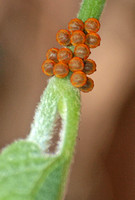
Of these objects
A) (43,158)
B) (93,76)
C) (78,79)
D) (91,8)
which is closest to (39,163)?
(43,158)

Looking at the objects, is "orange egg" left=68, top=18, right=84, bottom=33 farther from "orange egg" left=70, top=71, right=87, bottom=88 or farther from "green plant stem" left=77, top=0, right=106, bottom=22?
"orange egg" left=70, top=71, right=87, bottom=88

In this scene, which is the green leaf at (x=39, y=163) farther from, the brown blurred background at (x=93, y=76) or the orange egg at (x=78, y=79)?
the brown blurred background at (x=93, y=76)

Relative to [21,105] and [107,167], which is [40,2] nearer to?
[21,105]

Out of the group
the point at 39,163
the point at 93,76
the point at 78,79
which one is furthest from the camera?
the point at 93,76

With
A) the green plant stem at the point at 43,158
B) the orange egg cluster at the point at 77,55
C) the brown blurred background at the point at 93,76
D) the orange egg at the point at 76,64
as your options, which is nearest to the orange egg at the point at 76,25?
the orange egg cluster at the point at 77,55

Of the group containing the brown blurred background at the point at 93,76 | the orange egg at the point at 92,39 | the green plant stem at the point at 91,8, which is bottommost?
the orange egg at the point at 92,39

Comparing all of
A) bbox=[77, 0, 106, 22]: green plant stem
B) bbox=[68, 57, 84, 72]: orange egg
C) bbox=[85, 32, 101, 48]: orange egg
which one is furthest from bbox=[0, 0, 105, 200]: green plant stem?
bbox=[77, 0, 106, 22]: green plant stem

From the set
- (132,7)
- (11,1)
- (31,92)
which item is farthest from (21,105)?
(132,7)

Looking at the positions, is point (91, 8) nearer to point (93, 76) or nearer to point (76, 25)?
point (76, 25)
